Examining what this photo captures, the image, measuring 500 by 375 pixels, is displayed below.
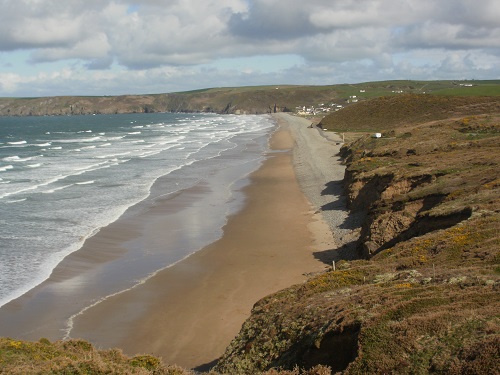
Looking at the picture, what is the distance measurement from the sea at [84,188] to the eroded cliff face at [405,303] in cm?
931

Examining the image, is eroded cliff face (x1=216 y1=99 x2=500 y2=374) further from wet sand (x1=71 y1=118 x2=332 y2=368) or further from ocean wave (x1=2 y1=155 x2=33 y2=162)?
ocean wave (x1=2 y1=155 x2=33 y2=162)

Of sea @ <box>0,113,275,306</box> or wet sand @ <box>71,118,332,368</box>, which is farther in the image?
sea @ <box>0,113,275,306</box>

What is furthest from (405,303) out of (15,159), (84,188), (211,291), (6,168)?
(15,159)

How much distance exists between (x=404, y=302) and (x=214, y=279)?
11988 mm

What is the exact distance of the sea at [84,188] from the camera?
2298 centimetres

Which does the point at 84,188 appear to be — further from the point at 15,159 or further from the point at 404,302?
the point at 404,302

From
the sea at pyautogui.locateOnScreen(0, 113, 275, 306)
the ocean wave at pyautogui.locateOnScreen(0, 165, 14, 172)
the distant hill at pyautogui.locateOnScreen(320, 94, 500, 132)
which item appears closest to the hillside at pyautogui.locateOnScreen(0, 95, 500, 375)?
the sea at pyautogui.locateOnScreen(0, 113, 275, 306)

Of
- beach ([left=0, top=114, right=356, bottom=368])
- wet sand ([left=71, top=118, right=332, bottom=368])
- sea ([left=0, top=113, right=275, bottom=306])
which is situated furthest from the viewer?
sea ([left=0, top=113, right=275, bottom=306])

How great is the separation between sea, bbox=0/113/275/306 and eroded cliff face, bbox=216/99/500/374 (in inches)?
367

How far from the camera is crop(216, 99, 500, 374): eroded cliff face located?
296 inches

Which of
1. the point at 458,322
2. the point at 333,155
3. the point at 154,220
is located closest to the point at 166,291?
the point at 154,220

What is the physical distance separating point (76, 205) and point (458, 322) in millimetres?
28091

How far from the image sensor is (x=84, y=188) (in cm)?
3884

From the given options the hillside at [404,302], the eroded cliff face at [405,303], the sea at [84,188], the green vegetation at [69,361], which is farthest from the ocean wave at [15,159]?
the green vegetation at [69,361]
